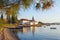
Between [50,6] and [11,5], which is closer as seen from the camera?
[50,6]

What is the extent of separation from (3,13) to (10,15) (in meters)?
0.08

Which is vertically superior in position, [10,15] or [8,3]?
[8,3]

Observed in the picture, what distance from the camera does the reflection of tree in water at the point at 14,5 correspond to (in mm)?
1732

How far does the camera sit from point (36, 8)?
1801 millimetres

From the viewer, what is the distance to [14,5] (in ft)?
5.96

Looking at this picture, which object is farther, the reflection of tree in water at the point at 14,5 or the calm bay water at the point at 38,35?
the calm bay water at the point at 38,35

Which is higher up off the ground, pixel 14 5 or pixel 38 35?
pixel 14 5

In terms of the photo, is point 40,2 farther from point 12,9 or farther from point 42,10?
point 12,9

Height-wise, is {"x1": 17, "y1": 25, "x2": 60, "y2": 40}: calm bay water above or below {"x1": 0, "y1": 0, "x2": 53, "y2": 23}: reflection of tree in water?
below

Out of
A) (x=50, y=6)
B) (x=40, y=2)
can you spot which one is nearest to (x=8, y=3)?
(x=40, y=2)

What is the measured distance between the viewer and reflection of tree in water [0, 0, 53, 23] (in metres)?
1.73

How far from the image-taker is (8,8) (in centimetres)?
183

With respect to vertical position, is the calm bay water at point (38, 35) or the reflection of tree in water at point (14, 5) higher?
the reflection of tree in water at point (14, 5)

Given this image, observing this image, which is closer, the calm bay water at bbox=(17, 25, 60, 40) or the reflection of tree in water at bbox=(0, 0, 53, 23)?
the reflection of tree in water at bbox=(0, 0, 53, 23)
